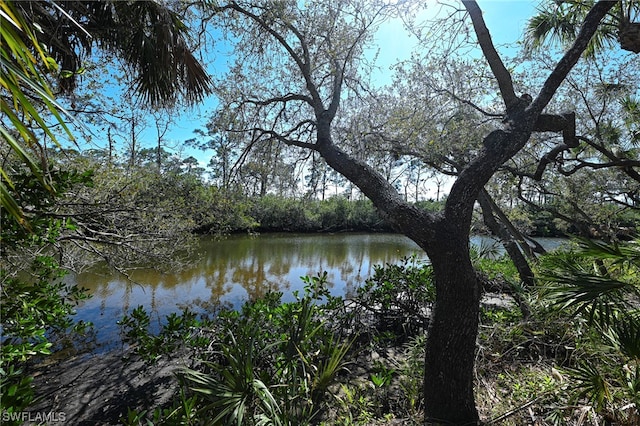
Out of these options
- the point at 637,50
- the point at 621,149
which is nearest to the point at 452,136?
the point at 637,50

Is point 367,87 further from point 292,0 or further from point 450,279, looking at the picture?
point 450,279

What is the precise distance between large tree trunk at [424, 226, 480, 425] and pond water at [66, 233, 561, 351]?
4.04 m

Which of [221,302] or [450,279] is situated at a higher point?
[450,279]

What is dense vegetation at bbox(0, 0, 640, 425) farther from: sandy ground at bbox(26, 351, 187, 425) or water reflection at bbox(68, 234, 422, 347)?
water reflection at bbox(68, 234, 422, 347)

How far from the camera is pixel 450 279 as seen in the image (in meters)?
2.21

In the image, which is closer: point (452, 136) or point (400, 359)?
point (400, 359)

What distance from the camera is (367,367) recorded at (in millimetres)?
3520

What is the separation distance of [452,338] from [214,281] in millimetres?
7751

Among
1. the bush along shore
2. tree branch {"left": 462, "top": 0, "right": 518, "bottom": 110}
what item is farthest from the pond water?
tree branch {"left": 462, "top": 0, "right": 518, "bottom": 110}

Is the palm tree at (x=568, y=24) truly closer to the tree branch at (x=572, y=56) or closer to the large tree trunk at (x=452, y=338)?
the tree branch at (x=572, y=56)

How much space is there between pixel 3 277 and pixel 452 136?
6252 mm

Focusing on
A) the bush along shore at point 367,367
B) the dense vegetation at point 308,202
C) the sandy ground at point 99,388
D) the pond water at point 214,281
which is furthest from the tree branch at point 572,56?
the pond water at point 214,281

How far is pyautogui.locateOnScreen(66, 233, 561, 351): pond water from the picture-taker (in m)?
5.96

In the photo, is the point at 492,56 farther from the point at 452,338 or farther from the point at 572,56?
the point at 452,338
